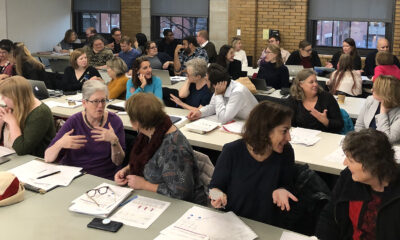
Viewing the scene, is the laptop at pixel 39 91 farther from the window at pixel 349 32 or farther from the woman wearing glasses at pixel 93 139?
the window at pixel 349 32

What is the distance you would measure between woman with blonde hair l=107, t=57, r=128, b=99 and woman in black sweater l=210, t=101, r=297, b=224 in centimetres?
345

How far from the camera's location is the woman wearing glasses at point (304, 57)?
898 cm

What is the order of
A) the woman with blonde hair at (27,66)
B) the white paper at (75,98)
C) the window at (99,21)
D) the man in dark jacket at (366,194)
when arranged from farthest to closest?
the window at (99,21) → the woman with blonde hair at (27,66) → the white paper at (75,98) → the man in dark jacket at (366,194)

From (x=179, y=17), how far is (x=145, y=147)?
8.98 meters

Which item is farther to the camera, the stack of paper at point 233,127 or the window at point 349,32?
the window at point 349,32

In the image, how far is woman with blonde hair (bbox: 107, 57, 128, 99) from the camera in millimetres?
6078

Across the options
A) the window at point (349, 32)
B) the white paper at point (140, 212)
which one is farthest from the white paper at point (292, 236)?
the window at point (349, 32)

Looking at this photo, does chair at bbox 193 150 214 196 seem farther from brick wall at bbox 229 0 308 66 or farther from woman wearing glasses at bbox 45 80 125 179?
brick wall at bbox 229 0 308 66

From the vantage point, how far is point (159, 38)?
11.9 metres

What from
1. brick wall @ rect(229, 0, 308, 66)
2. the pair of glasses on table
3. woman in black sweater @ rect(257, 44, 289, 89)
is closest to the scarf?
the pair of glasses on table

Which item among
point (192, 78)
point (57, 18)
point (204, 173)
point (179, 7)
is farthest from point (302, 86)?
point (57, 18)

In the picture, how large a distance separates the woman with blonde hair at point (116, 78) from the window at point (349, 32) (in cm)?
568

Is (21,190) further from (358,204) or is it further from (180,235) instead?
(358,204)

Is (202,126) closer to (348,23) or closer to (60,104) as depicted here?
(60,104)
